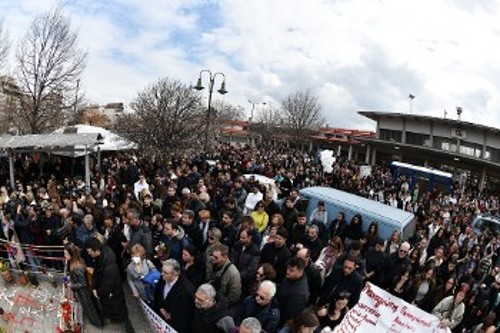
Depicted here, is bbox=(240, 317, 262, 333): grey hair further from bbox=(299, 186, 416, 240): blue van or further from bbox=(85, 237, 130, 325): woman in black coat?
bbox=(299, 186, 416, 240): blue van

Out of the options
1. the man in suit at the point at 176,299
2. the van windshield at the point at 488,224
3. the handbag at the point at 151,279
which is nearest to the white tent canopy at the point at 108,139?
the handbag at the point at 151,279

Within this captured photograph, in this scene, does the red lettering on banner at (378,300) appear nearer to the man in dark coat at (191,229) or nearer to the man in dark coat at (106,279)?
the man in dark coat at (191,229)

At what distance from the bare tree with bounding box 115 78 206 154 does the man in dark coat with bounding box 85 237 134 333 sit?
51.8ft

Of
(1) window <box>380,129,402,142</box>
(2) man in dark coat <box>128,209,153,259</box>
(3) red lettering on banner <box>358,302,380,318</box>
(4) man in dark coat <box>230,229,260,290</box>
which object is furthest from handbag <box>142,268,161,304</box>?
(1) window <box>380,129,402,142</box>

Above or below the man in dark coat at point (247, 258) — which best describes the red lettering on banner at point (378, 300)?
below

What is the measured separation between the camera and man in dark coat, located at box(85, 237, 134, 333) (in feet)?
21.3

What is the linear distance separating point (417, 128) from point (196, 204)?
113 ft

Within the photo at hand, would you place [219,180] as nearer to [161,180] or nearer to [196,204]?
[161,180]

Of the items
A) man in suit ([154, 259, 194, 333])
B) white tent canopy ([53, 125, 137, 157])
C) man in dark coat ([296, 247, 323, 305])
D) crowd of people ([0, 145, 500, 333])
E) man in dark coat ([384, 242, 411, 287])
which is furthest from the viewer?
white tent canopy ([53, 125, 137, 157])

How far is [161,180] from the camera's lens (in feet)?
45.9

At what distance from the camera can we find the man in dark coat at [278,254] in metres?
6.70

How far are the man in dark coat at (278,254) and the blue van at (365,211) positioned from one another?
456 cm

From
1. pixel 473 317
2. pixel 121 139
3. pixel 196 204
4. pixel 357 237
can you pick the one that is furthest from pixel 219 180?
pixel 121 139

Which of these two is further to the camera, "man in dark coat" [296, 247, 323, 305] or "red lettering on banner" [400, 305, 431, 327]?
"man in dark coat" [296, 247, 323, 305]
